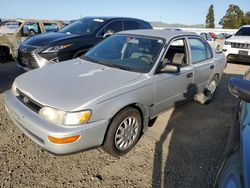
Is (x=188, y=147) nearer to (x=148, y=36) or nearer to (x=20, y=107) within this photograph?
(x=148, y=36)

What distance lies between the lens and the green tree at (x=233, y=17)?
5709 cm

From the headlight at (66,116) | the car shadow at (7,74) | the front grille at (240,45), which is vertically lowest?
the car shadow at (7,74)

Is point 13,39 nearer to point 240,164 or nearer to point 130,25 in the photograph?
point 130,25

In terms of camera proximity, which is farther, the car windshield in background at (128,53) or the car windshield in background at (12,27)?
the car windshield in background at (12,27)

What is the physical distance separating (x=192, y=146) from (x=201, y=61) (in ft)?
5.85

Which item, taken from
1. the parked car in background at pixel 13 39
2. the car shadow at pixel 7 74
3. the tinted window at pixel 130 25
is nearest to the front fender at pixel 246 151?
the car shadow at pixel 7 74

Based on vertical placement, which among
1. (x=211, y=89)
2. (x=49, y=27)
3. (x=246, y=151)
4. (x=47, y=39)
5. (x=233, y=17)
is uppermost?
(x=233, y=17)

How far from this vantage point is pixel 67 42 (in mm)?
5422

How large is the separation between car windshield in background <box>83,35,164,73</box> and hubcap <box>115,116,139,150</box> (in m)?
0.75

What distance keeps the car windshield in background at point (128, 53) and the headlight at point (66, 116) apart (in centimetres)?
114

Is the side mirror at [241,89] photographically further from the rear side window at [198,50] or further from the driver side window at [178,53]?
the rear side window at [198,50]

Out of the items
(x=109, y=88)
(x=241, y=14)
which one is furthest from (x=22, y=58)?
(x=241, y=14)

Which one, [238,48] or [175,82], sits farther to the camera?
[238,48]

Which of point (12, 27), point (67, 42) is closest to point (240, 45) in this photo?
point (67, 42)
